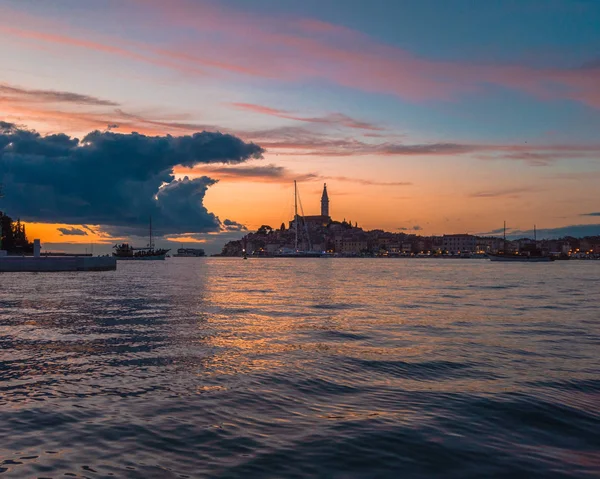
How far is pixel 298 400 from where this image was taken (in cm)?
1223

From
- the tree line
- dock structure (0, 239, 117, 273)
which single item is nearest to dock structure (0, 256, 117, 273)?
dock structure (0, 239, 117, 273)

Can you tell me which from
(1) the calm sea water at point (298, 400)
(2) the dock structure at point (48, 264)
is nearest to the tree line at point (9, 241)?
(2) the dock structure at point (48, 264)

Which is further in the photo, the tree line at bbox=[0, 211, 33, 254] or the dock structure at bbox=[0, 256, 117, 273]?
the tree line at bbox=[0, 211, 33, 254]

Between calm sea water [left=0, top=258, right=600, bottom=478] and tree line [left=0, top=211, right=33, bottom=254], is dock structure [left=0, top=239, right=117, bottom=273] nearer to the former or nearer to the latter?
tree line [left=0, top=211, right=33, bottom=254]

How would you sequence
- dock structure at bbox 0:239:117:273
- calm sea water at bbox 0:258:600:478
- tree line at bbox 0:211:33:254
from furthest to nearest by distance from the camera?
tree line at bbox 0:211:33:254, dock structure at bbox 0:239:117:273, calm sea water at bbox 0:258:600:478

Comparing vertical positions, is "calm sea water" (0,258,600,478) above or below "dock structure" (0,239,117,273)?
below

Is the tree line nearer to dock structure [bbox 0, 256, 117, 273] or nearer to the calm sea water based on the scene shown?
dock structure [bbox 0, 256, 117, 273]

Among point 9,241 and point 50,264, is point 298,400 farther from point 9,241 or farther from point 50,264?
point 9,241

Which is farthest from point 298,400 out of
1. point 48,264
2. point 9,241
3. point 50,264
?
point 9,241

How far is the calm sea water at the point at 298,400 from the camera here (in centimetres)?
869

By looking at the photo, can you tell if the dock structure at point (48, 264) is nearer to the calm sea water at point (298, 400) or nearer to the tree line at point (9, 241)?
the tree line at point (9, 241)

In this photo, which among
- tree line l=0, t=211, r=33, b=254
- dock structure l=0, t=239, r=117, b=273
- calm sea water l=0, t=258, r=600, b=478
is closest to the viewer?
calm sea water l=0, t=258, r=600, b=478

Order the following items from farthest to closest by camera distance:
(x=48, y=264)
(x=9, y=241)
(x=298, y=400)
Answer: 1. (x=9, y=241)
2. (x=48, y=264)
3. (x=298, y=400)

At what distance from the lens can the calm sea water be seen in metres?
8.69
